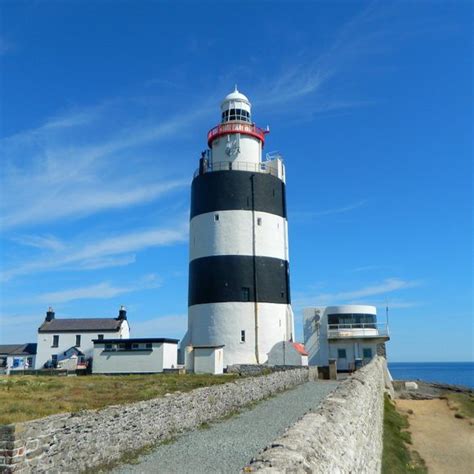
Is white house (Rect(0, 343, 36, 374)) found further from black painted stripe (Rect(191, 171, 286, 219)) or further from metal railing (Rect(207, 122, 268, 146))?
metal railing (Rect(207, 122, 268, 146))

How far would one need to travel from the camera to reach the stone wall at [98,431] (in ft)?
23.5

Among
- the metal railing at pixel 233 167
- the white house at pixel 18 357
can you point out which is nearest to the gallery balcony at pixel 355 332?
the metal railing at pixel 233 167

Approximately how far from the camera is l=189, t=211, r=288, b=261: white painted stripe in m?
29.8

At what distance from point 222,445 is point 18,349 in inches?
1580

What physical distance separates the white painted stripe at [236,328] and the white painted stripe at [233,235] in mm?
3293

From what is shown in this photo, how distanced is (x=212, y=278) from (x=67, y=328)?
62.8 ft

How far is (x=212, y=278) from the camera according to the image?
96.6ft

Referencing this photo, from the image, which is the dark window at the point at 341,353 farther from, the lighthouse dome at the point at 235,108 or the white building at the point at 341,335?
the lighthouse dome at the point at 235,108

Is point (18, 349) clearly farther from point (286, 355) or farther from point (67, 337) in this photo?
point (286, 355)

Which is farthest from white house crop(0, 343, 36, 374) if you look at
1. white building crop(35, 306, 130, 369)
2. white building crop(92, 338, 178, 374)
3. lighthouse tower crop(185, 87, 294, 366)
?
lighthouse tower crop(185, 87, 294, 366)

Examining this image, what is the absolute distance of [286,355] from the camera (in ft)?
95.4

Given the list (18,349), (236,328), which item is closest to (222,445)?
(236,328)

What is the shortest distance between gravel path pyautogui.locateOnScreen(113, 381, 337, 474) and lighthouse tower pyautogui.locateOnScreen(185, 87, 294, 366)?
1222 cm

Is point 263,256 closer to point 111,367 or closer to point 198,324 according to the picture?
point 198,324
